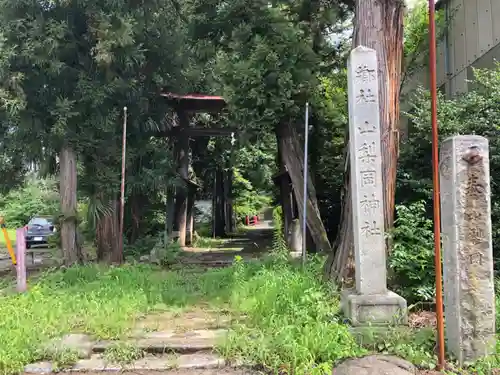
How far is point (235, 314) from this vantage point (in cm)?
622

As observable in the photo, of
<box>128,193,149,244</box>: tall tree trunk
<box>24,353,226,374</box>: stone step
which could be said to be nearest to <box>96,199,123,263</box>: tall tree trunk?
<box>128,193,149,244</box>: tall tree trunk

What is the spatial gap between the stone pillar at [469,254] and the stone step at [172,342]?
237 cm

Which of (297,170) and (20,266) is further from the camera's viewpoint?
(297,170)

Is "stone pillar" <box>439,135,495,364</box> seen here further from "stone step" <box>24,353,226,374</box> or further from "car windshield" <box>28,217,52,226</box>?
"car windshield" <box>28,217,52,226</box>

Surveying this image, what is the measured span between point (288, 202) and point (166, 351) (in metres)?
10.0

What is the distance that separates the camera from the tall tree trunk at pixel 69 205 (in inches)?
418

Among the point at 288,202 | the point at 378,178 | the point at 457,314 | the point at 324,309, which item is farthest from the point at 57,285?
the point at 288,202

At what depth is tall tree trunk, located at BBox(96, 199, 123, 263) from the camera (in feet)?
37.9

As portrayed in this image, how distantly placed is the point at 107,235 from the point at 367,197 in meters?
7.95

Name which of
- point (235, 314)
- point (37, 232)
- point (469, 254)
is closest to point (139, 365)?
point (235, 314)

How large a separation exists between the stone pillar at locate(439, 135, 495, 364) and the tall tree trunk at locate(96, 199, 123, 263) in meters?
8.72

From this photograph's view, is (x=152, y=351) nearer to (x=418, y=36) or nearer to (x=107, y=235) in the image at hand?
(x=107, y=235)

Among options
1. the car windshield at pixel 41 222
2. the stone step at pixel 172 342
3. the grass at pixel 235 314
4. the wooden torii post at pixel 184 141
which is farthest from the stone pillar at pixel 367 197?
the car windshield at pixel 41 222

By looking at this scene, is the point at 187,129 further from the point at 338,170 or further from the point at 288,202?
the point at 338,170
